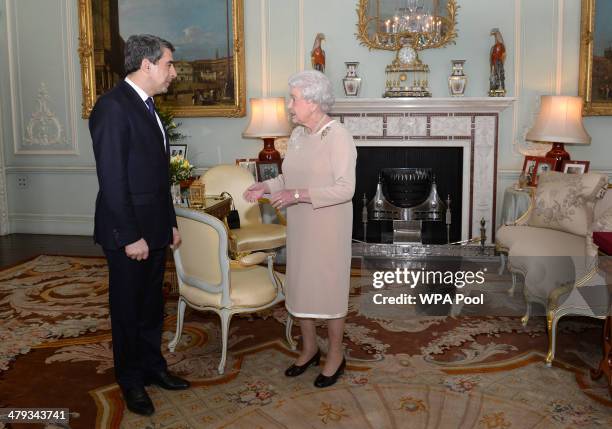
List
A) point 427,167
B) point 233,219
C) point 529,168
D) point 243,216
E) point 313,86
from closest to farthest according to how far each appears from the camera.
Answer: point 313,86, point 233,219, point 243,216, point 529,168, point 427,167

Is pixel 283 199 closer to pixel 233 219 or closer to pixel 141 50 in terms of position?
pixel 141 50

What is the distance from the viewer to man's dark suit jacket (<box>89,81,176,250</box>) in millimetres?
2547

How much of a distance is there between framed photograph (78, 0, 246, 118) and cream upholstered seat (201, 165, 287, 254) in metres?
1.86

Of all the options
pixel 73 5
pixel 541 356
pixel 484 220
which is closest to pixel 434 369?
pixel 541 356

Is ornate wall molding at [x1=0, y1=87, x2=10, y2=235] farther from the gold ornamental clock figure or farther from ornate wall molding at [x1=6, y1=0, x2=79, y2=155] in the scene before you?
the gold ornamental clock figure

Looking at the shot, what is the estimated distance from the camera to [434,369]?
3.35 m

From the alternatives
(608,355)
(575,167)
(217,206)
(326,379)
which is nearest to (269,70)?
(217,206)

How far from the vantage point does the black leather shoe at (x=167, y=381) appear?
3.07m

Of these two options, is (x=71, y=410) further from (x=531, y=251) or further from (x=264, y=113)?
(x=264, y=113)

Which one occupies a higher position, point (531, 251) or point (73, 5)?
point (73, 5)

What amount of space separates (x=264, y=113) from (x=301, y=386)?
143 inches

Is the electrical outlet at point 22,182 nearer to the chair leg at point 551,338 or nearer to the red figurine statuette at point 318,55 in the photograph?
the red figurine statuette at point 318,55

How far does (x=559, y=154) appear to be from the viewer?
18.9 feet

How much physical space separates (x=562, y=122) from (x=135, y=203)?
4350 millimetres
